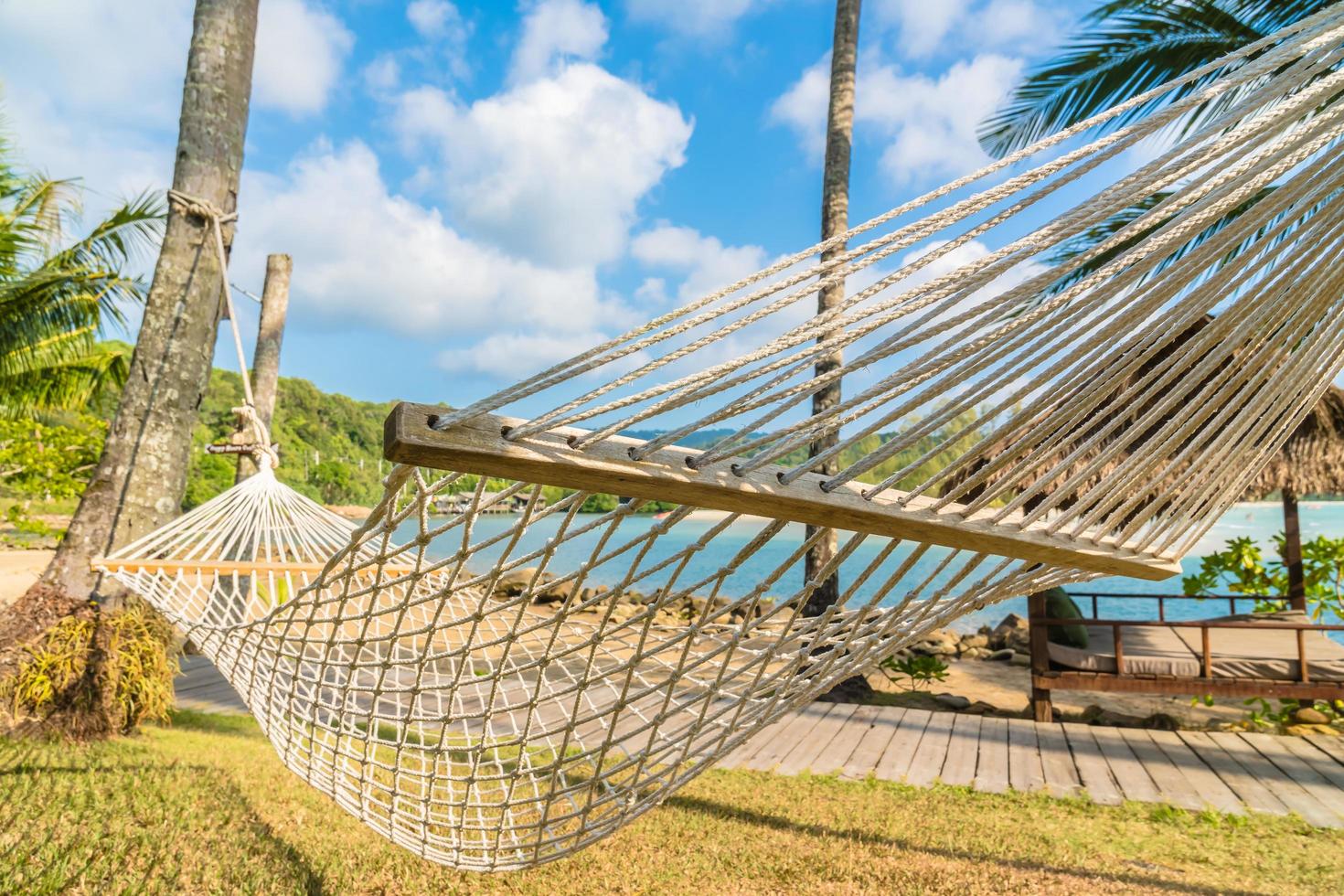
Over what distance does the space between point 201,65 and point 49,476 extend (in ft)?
25.1

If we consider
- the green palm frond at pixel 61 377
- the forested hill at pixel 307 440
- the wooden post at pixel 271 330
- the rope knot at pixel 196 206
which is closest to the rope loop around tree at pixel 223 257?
the rope knot at pixel 196 206

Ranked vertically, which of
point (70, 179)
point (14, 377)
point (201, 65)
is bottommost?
point (14, 377)

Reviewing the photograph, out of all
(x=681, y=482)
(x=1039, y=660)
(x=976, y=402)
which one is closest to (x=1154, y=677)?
(x=1039, y=660)

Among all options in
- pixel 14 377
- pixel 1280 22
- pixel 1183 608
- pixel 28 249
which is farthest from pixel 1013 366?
pixel 1183 608

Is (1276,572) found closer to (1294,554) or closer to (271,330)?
(1294,554)

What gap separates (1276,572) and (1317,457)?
1.29 metres

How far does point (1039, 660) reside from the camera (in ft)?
12.9

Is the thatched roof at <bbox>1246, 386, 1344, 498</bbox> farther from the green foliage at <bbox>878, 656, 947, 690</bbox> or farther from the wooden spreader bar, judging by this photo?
the wooden spreader bar

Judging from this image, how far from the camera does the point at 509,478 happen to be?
756 mm

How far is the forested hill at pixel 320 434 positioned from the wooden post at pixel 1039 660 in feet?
78.0

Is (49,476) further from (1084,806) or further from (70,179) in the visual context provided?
(1084,806)

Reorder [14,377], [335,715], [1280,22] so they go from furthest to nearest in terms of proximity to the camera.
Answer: [14,377], [1280,22], [335,715]

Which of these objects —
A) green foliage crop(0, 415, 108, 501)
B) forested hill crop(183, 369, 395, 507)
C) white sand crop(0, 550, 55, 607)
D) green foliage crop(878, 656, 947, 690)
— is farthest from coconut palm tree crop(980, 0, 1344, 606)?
forested hill crop(183, 369, 395, 507)

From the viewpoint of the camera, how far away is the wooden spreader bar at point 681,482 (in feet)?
2.30
